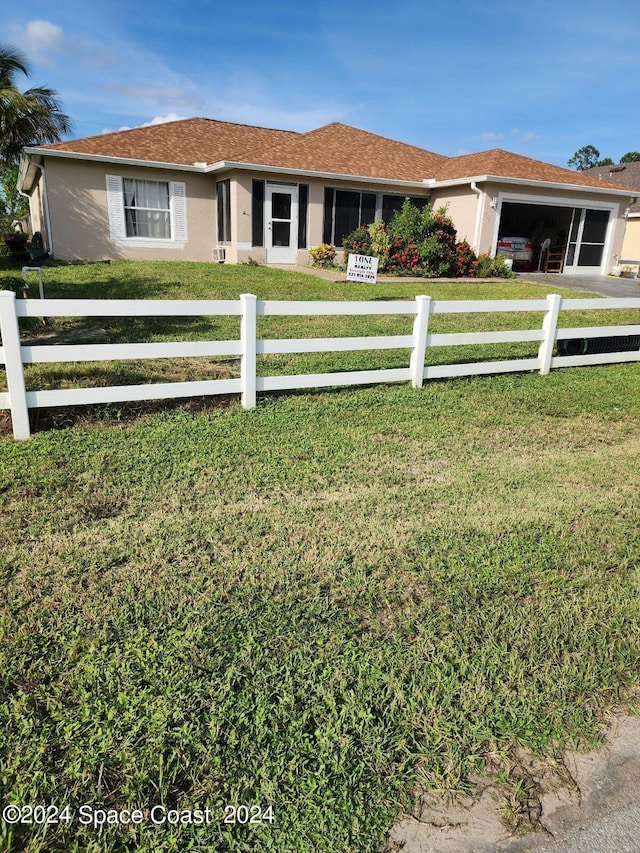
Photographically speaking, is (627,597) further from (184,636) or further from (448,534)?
(184,636)

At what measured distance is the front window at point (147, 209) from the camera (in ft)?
62.3

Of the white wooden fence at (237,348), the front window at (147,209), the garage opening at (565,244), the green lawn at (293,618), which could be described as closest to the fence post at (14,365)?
the white wooden fence at (237,348)

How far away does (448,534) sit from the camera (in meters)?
4.16

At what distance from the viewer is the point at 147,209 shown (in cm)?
1931

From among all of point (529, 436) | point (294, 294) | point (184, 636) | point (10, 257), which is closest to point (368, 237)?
point (294, 294)

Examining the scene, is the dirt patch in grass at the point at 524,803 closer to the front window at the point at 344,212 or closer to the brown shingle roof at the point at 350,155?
the brown shingle roof at the point at 350,155

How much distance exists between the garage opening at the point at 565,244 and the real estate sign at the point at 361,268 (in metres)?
8.78


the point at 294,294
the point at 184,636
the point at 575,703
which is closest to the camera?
the point at 575,703

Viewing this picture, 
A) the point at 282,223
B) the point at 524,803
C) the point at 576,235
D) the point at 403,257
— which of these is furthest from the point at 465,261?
the point at 524,803

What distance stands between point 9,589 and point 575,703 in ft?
9.46

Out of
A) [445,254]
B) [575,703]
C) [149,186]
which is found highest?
[149,186]

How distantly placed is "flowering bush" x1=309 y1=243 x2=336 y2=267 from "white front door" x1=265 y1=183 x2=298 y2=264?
2.10 ft

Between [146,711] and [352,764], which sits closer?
[352,764]

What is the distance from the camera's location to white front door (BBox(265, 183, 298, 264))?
1928 centimetres
